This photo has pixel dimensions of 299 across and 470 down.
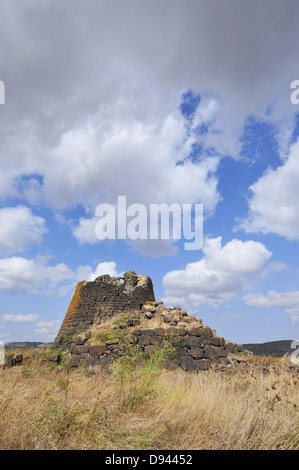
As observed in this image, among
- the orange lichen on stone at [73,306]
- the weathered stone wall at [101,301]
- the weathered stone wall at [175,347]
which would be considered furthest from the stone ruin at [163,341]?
the orange lichen on stone at [73,306]

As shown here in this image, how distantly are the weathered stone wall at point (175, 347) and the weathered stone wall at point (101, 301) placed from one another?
6367 millimetres

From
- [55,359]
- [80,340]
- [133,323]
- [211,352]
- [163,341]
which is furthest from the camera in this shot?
[55,359]

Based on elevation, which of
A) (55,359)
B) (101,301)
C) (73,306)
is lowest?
(55,359)

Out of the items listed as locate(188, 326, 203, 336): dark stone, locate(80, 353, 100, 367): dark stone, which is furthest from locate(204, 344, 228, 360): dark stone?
locate(80, 353, 100, 367): dark stone

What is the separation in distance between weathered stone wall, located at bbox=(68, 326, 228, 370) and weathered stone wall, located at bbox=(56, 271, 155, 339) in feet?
20.9

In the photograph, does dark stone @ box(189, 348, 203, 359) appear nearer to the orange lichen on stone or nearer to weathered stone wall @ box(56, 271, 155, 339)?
weathered stone wall @ box(56, 271, 155, 339)

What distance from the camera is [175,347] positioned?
392 inches

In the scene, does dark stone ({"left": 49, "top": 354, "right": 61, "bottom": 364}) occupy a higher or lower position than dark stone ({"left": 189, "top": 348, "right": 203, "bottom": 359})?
lower

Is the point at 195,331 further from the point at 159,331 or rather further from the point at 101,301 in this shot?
the point at 101,301

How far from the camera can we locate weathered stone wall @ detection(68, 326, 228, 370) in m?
9.93

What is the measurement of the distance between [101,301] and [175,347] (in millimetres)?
8249

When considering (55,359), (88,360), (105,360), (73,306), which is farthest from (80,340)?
(73,306)

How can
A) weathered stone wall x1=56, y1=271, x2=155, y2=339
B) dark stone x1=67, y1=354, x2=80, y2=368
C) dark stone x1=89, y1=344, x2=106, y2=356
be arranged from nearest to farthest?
dark stone x1=89, y1=344, x2=106, y2=356 → dark stone x1=67, y1=354, x2=80, y2=368 → weathered stone wall x1=56, y1=271, x2=155, y2=339
